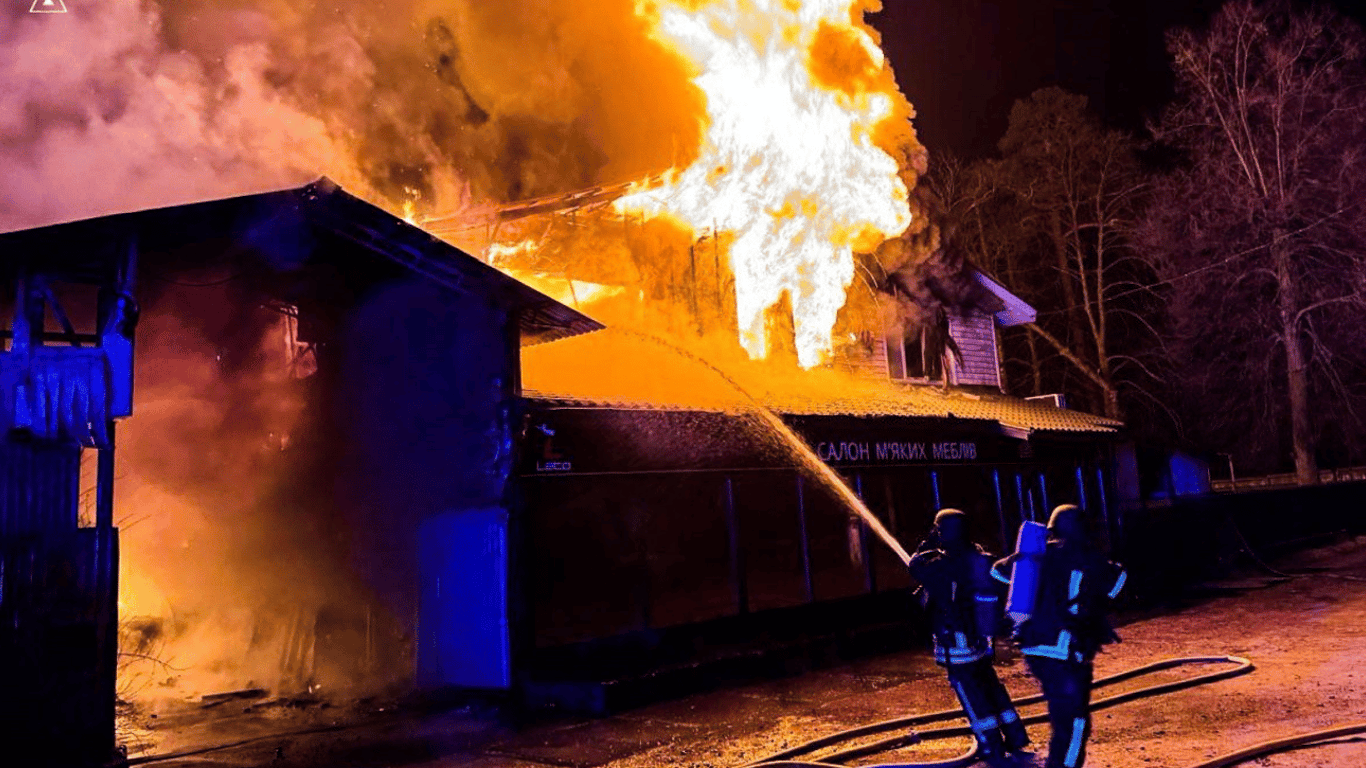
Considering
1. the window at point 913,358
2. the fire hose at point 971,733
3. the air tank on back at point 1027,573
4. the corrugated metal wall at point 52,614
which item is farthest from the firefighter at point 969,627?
the window at point 913,358

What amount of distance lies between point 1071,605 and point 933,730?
252cm

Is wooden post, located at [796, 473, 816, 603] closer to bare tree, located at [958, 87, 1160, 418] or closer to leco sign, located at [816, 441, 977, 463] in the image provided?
leco sign, located at [816, 441, 977, 463]

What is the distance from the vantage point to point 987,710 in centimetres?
711

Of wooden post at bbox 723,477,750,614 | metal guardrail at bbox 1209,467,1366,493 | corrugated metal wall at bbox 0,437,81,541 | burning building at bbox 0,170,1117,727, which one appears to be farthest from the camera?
metal guardrail at bbox 1209,467,1366,493

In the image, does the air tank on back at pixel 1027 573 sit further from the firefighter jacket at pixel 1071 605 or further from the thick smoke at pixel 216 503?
the thick smoke at pixel 216 503

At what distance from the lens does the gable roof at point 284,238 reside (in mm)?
8867

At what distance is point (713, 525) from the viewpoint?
13.8m

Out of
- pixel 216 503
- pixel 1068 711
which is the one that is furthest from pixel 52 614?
pixel 1068 711

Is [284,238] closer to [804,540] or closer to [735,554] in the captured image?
[735,554]

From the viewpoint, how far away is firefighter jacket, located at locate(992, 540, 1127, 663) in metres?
6.29

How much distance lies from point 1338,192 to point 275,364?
97.3 feet

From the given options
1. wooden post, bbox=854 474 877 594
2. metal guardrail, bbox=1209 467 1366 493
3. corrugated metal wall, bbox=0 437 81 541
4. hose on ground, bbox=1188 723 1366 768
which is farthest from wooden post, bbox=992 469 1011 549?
metal guardrail, bbox=1209 467 1366 493

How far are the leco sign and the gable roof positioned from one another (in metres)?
4.57

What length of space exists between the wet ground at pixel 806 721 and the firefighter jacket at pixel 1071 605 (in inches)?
52.9
